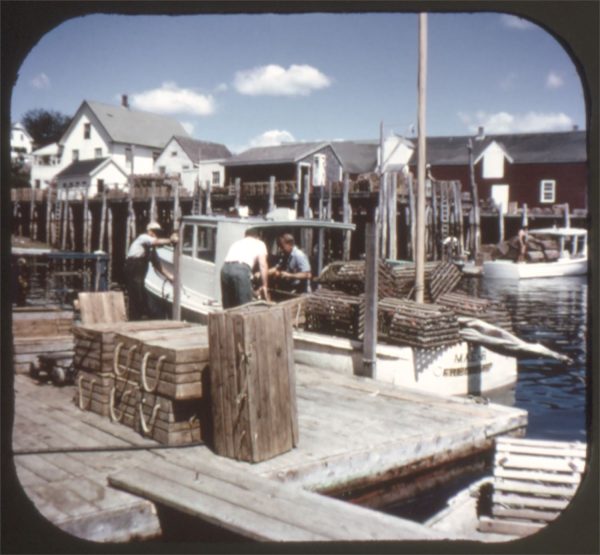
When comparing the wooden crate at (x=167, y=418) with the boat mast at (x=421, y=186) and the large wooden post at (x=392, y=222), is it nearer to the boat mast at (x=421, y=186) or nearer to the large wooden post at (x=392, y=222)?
the boat mast at (x=421, y=186)

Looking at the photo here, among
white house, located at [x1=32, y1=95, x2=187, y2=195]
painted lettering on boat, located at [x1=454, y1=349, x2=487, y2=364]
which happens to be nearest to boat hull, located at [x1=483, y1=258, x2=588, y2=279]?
white house, located at [x1=32, y1=95, x2=187, y2=195]

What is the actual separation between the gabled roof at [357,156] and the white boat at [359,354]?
39.1 meters

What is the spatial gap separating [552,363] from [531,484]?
7928 millimetres

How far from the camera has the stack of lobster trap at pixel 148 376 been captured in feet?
17.1

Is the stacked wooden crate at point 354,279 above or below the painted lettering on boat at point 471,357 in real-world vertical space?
above

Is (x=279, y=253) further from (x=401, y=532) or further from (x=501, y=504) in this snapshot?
(x=401, y=532)

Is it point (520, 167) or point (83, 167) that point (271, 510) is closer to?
point (83, 167)

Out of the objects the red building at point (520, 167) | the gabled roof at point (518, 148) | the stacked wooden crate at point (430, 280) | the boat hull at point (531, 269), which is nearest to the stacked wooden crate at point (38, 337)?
the stacked wooden crate at point (430, 280)

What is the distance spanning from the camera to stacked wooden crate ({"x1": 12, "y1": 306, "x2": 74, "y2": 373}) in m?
7.86

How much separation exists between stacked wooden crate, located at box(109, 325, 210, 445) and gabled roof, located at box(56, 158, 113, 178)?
69.9ft

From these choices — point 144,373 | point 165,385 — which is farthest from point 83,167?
point 165,385

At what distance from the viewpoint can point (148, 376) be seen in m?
5.48

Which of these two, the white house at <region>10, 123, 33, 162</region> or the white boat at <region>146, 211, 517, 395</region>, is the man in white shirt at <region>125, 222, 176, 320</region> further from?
the white house at <region>10, 123, 33, 162</region>

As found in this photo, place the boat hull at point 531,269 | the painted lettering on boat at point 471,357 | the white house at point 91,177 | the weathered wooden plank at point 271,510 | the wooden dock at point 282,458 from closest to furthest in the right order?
1. the weathered wooden plank at point 271,510
2. the wooden dock at point 282,458
3. the painted lettering on boat at point 471,357
4. the boat hull at point 531,269
5. the white house at point 91,177
